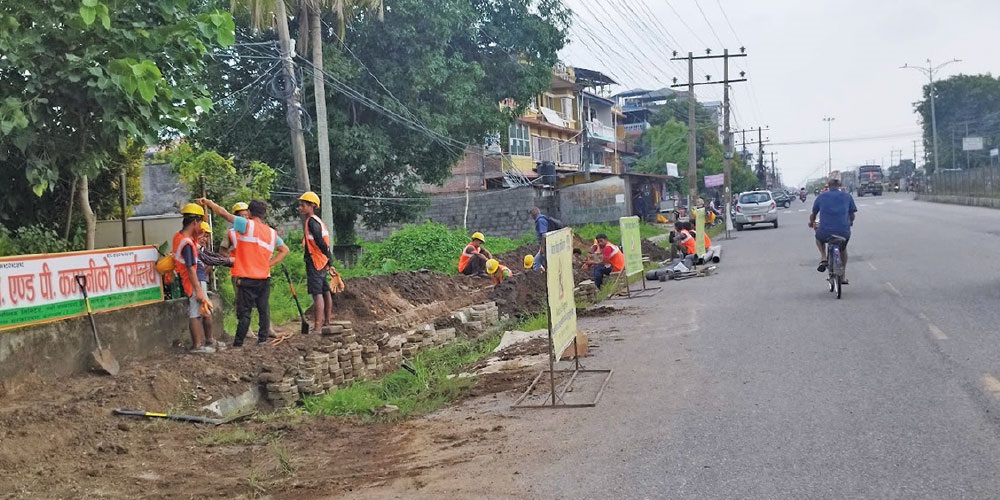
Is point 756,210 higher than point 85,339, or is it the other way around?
point 756,210

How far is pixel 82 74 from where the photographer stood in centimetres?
852

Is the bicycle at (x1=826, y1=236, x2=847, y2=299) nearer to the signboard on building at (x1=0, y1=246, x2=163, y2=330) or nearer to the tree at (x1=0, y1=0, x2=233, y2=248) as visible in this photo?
the tree at (x1=0, y1=0, x2=233, y2=248)

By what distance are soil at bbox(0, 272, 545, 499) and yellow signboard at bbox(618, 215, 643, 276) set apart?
25.1ft

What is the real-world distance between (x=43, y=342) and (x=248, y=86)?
17007 mm

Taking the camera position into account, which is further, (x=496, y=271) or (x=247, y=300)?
(x=496, y=271)

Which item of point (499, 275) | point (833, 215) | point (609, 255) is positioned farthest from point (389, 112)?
point (833, 215)

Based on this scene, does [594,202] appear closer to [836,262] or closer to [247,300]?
[836,262]

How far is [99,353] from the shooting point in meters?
9.54

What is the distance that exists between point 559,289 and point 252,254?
152 inches

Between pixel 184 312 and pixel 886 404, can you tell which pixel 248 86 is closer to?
pixel 184 312

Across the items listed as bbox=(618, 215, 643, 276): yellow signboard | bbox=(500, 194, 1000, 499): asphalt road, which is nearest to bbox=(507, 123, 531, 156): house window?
bbox=(618, 215, 643, 276): yellow signboard

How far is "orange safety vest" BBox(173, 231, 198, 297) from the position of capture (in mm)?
10609

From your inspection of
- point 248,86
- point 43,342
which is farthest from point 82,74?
point 248,86

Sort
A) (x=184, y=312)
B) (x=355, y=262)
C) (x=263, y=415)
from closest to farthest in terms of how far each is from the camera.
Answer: (x=263, y=415), (x=184, y=312), (x=355, y=262)
